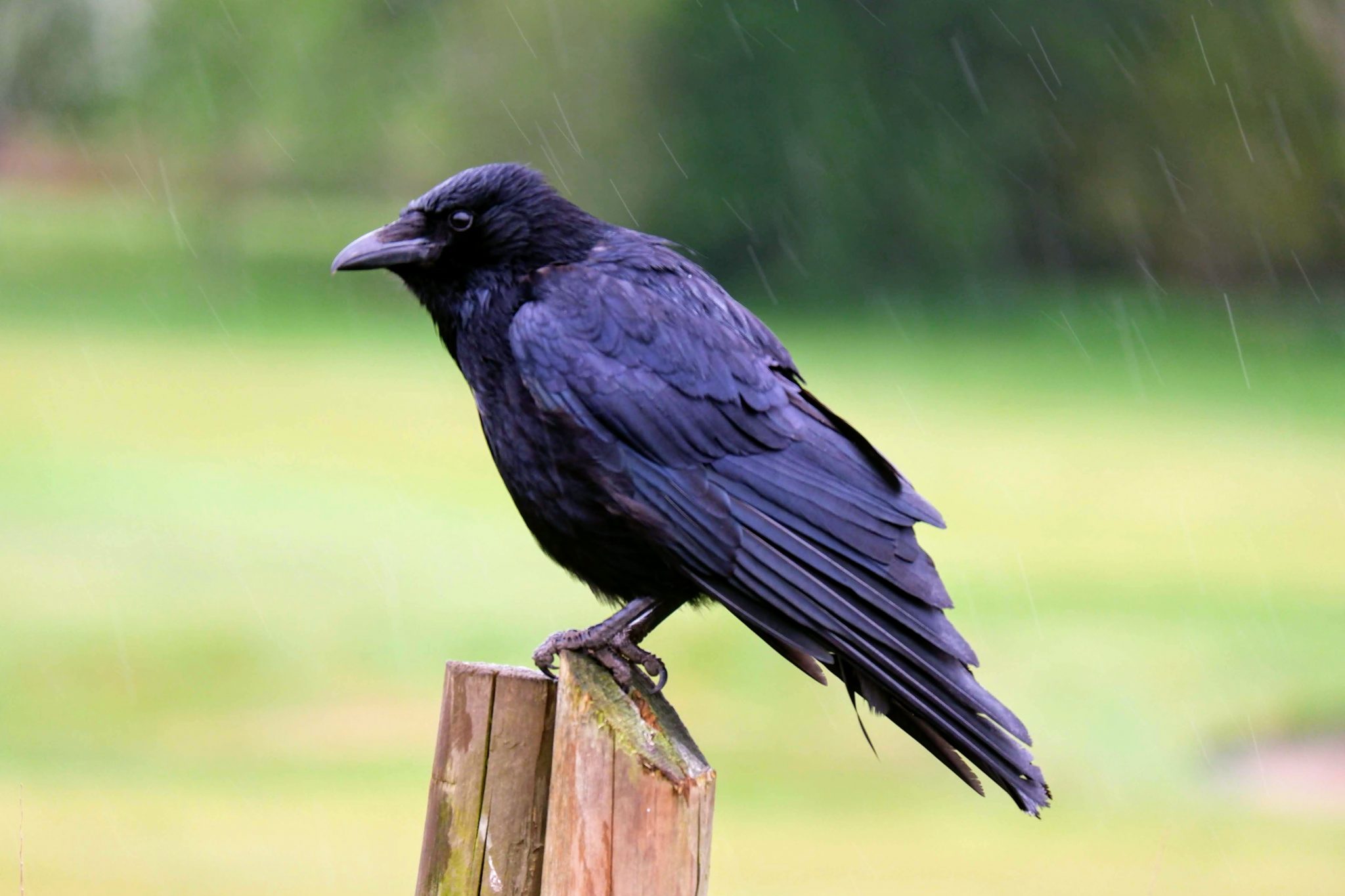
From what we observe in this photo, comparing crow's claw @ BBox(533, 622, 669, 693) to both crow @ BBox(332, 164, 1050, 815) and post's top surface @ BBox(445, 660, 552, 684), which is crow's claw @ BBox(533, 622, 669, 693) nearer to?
crow @ BBox(332, 164, 1050, 815)

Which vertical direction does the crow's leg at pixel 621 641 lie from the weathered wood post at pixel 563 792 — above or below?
above

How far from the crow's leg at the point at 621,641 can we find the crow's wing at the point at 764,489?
256 mm

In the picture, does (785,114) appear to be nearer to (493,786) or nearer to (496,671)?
(496,671)

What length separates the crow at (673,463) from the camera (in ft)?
9.59

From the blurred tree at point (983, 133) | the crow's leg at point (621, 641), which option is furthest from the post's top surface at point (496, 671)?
the blurred tree at point (983, 133)

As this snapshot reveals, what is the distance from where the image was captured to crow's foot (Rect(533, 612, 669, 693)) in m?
3.08

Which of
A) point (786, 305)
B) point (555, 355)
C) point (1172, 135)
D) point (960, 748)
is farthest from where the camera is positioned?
point (786, 305)

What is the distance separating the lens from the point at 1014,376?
25594 mm

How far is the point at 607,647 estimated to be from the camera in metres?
3.10

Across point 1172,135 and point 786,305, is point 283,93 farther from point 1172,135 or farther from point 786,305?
point 1172,135

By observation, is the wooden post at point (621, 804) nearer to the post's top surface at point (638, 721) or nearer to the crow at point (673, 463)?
the post's top surface at point (638, 721)

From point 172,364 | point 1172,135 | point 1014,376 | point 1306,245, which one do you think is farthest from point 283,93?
point 1306,245

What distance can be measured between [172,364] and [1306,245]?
63.1 ft

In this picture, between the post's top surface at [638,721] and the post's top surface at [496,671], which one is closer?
the post's top surface at [638,721]
